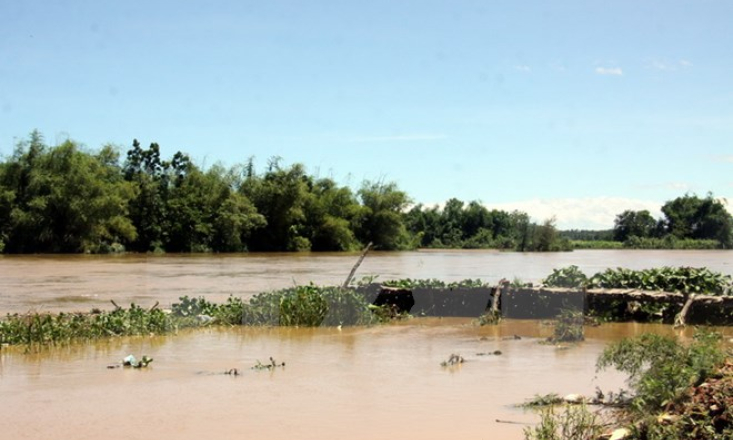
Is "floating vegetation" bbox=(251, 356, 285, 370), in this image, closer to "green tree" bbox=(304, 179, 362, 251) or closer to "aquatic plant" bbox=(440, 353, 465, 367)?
"aquatic plant" bbox=(440, 353, 465, 367)

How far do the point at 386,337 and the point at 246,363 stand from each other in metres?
3.39

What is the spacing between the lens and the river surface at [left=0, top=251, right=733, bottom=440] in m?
7.48

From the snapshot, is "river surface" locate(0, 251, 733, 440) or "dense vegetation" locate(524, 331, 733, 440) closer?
"dense vegetation" locate(524, 331, 733, 440)

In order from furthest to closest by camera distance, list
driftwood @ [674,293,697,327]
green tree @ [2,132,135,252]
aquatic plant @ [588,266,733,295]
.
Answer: green tree @ [2,132,135,252] → aquatic plant @ [588,266,733,295] → driftwood @ [674,293,697,327]

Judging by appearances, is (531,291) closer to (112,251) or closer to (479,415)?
(479,415)

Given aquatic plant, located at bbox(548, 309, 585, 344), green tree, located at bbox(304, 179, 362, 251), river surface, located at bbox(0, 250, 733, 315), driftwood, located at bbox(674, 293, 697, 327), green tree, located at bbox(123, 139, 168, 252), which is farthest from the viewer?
green tree, located at bbox(304, 179, 362, 251)

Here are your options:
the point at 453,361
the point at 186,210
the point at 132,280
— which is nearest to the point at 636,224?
the point at 186,210

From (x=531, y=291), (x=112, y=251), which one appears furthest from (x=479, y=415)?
A: (x=112, y=251)

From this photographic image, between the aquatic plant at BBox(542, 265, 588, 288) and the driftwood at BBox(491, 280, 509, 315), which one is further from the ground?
the aquatic plant at BBox(542, 265, 588, 288)

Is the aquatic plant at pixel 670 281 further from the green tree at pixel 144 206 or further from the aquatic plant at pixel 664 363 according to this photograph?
the green tree at pixel 144 206

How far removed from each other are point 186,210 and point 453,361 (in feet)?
151

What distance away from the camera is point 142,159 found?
2212 inches

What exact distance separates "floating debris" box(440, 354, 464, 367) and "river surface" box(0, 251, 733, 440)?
0.20m

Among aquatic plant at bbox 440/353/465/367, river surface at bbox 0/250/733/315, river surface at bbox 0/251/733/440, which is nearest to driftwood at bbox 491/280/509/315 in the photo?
river surface at bbox 0/251/733/440
